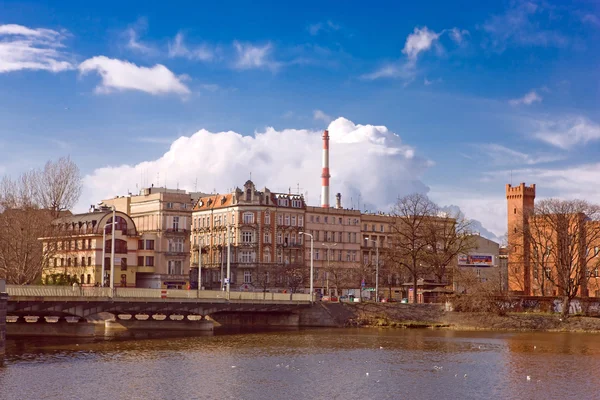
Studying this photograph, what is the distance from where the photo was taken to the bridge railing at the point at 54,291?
256 ft

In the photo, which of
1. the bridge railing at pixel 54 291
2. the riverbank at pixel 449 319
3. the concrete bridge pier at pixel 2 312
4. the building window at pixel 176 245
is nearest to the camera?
the concrete bridge pier at pixel 2 312

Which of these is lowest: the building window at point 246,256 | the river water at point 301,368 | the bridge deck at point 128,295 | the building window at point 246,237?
the river water at point 301,368

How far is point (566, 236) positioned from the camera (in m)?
114

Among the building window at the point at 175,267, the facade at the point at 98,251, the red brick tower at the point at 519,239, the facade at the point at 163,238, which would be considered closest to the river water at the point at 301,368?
the red brick tower at the point at 519,239

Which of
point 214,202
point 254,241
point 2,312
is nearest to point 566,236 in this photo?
point 254,241

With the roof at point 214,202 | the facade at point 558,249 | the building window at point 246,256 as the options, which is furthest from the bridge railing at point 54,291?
the roof at point 214,202

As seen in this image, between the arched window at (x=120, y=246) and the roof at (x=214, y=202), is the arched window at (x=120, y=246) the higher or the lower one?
the lower one

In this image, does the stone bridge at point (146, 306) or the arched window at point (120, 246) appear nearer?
the stone bridge at point (146, 306)

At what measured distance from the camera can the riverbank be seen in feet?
355

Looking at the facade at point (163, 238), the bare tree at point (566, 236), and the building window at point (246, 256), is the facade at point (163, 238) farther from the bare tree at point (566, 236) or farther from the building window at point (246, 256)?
the bare tree at point (566, 236)

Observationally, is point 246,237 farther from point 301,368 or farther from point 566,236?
point 301,368

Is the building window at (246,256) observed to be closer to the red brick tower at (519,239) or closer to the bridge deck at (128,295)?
the red brick tower at (519,239)

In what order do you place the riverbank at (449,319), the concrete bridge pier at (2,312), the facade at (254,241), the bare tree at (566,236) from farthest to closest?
the facade at (254,241) < the bare tree at (566,236) < the riverbank at (449,319) < the concrete bridge pier at (2,312)

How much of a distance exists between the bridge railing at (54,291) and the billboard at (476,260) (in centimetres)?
10714
